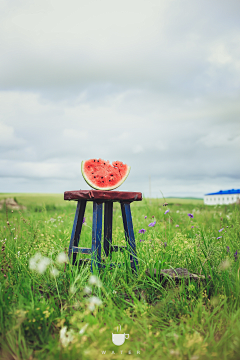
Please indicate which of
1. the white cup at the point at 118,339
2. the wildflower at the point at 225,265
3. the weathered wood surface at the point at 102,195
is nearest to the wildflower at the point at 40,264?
the weathered wood surface at the point at 102,195

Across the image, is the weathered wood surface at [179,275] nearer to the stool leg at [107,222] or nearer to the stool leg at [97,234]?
the stool leg at [97,234]

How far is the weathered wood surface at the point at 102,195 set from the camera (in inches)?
147

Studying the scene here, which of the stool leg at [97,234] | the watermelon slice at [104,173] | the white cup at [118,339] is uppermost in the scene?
the watermelon slice at [104,173]

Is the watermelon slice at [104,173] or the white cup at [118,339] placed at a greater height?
the watermelon slice at [104,173]

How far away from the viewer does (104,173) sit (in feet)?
14.8

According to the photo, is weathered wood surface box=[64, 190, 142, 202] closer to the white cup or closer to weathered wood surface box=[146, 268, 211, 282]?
weathered wood surface box=[146, 268, 211, 282]

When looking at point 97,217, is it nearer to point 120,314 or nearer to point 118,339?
point 120,314

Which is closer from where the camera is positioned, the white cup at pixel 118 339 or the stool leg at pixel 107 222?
the white cup at pixel 118 339

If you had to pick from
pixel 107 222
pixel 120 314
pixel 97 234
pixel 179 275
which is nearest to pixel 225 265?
pixel 179 275

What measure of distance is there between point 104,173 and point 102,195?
2.69 feet

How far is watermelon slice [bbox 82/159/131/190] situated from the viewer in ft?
14.3

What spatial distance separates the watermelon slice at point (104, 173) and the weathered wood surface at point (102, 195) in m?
0.43

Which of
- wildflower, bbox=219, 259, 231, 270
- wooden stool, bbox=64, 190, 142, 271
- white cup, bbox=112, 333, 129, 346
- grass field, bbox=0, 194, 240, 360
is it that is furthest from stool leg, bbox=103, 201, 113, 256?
white cup, bbox=112, 333, 129, 346

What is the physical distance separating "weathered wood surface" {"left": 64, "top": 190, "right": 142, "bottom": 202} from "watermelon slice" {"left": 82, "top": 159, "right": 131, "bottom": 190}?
1.41ft
